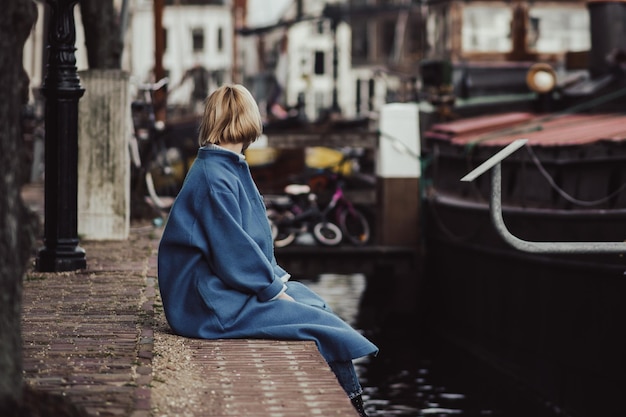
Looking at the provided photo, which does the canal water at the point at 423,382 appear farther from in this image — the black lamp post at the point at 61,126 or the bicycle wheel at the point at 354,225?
the black lamp post at the point at 61,126

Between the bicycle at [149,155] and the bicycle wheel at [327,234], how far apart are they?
5.72 feet

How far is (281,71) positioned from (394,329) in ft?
97.7

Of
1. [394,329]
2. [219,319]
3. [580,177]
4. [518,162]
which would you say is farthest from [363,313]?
[219,319]

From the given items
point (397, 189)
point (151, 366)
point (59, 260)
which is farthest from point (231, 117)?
point (397, 189)

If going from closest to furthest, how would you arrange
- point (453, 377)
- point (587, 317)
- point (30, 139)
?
point (587, 317)
point (453, 377)
point (30, 139)

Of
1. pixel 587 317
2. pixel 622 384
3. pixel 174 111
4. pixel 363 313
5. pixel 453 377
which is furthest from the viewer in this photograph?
pixel 174 111

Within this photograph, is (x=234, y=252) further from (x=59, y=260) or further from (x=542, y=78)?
(x=542, y=78)

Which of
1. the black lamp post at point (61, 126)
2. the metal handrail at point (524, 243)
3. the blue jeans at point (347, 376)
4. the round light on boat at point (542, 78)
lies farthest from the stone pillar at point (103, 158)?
the round light on boat at point (542, 78)

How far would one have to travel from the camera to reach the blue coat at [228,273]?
6.77 meters

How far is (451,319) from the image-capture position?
1692 centimetres

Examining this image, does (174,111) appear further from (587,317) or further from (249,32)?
(587,317)

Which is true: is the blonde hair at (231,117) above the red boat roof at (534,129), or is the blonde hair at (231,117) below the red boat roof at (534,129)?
above

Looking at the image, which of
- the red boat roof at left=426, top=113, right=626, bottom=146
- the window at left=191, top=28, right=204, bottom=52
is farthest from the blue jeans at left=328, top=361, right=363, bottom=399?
the window at left=191, top=28, right=204, bottom=52

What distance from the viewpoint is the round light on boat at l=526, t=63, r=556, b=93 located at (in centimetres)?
1853
